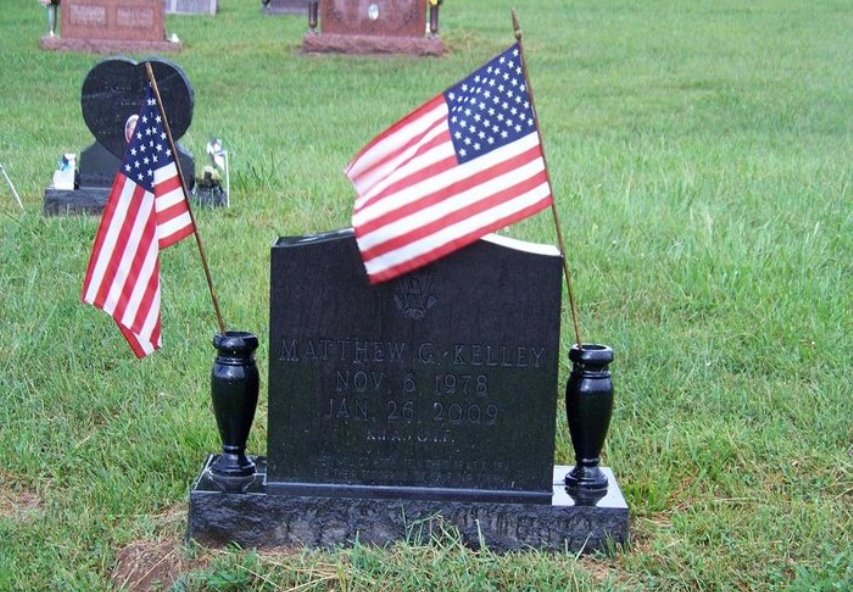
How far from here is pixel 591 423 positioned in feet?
14.4

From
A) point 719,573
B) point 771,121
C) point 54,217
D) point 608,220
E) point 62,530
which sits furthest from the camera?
point 771,121

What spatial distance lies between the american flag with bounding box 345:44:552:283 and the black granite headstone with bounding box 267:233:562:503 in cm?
12

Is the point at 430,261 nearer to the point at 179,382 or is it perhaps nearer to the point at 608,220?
the point at 179,382

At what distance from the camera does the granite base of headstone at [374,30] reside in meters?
18.7

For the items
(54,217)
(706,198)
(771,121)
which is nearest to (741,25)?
(771,121)

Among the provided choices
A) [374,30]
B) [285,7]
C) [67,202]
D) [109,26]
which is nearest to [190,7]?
[285,7]

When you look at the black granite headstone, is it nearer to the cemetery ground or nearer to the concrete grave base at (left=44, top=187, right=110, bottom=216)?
the cemetery ground

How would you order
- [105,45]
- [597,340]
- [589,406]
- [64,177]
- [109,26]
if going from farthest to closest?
[109,26]
[105,45]
[64,177]
[597,340]
[589,406]

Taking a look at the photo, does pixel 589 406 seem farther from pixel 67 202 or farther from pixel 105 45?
pixel 105 45

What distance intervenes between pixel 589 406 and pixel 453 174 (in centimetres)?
85

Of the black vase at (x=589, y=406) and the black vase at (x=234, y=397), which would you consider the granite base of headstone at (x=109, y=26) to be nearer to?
the black vase at (x=234, y=397)

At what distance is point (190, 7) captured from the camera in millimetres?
24250

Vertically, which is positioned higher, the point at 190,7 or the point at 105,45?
the point at 190,7

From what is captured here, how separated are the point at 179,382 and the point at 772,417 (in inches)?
94.0
